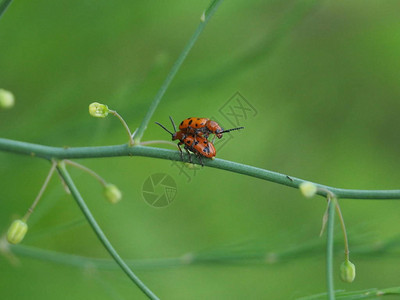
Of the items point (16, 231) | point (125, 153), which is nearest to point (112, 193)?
point (125, 153)

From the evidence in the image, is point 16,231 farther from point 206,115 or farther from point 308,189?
point 206,115

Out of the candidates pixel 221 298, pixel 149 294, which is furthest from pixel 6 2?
pixel 221 298

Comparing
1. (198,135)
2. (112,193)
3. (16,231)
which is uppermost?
(198,135)

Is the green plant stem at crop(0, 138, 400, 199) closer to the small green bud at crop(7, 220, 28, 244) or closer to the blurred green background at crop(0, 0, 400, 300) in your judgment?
the small green bud at crop(7, 220, 28, 244)

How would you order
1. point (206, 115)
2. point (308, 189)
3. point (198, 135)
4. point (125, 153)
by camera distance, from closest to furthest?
point (308, 189)
point (125, 153)
point (198, 135)
point (206, 115)

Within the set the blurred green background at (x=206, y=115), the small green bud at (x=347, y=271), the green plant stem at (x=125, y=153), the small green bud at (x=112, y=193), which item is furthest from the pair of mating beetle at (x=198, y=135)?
the blurred green background at (x=206, y=115)
